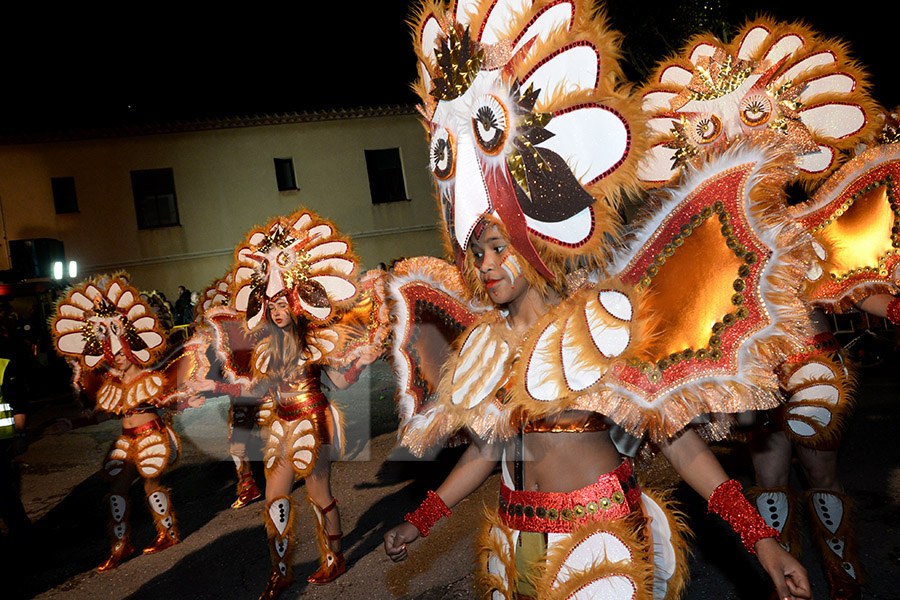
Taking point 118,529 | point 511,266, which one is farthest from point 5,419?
point 511,266

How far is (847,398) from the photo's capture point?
3.16 meters

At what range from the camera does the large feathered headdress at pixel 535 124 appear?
5.67ft

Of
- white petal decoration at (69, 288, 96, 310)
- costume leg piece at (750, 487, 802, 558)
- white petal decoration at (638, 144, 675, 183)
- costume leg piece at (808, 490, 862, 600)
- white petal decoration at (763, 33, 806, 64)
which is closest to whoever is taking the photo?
white petal decoration at (638, 144, 675, 183)

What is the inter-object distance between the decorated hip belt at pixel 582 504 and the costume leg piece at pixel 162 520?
14.9 feet

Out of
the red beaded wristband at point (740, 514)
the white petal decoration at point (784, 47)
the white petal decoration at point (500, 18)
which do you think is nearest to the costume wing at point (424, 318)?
the white petal decoration at point (500, 18)

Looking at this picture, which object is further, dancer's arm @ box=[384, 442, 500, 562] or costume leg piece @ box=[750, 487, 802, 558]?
costume leg piece @ box=[750, 487, 802, 558]

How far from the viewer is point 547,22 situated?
70.4 inches

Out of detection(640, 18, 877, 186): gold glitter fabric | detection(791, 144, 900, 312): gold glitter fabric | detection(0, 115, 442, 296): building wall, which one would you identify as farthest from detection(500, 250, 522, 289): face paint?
detection(0, 115, 442, 296): building wall

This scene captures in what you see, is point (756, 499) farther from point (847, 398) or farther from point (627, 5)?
point (627, 5)

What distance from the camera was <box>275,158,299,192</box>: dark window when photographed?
20953 millimetres

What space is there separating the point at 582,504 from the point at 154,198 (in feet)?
70.7

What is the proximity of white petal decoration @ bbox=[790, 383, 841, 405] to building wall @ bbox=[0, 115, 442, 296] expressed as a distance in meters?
16.7

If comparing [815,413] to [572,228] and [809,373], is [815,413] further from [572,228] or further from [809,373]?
[572,228]

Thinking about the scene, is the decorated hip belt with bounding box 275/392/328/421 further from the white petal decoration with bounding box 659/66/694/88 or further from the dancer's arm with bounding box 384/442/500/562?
the white petal decoration with bounding box 659/66/694/88
